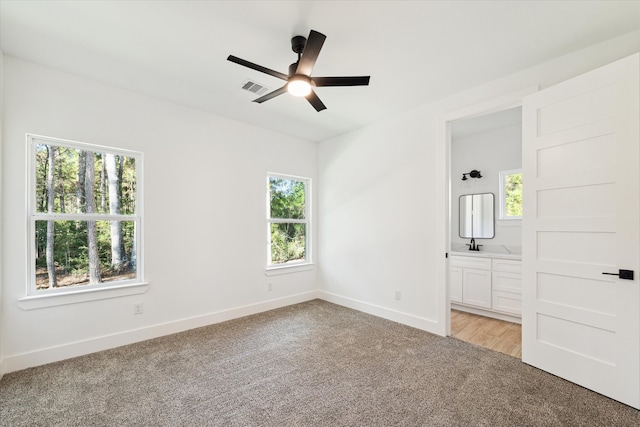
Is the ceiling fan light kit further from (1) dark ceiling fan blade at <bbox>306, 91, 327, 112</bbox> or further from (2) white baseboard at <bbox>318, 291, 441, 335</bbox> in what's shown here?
(2) white baseboard at <bbox>318, 291, 441, 335</bbox>

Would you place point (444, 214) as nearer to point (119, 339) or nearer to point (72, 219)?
point (119, 339)

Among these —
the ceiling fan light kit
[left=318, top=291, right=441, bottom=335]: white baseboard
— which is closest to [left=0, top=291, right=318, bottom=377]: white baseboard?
[left=318, top=291, right=441, bottom=335]: white baseboard

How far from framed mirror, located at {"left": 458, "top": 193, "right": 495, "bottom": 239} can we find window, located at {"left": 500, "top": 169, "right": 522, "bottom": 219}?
0.52ft

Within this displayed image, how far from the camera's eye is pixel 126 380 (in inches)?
91.7

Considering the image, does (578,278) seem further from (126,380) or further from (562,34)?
(126,380)

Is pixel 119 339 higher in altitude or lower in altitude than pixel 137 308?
lower

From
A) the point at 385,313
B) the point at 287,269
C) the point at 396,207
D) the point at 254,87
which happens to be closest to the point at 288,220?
the point at 287,269

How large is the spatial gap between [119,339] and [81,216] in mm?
1304

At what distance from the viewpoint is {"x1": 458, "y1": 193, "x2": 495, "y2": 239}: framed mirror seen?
14.6 feet

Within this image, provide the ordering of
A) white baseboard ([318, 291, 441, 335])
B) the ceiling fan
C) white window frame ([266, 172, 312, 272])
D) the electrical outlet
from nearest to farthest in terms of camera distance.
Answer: the ceiling fan → the electrical outlet → white baseboard ([318, 291, 441, 335]) → white window frame ([266, 172, 312, 272])

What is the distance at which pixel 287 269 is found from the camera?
443cm

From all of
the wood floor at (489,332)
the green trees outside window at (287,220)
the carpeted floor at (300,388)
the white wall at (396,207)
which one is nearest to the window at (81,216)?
the carpeted floor at (300,388)

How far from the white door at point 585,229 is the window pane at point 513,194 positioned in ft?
6.37

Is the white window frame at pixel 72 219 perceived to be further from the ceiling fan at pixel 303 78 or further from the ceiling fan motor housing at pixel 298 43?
the ceiling fan motor housing at pixel 298 43
